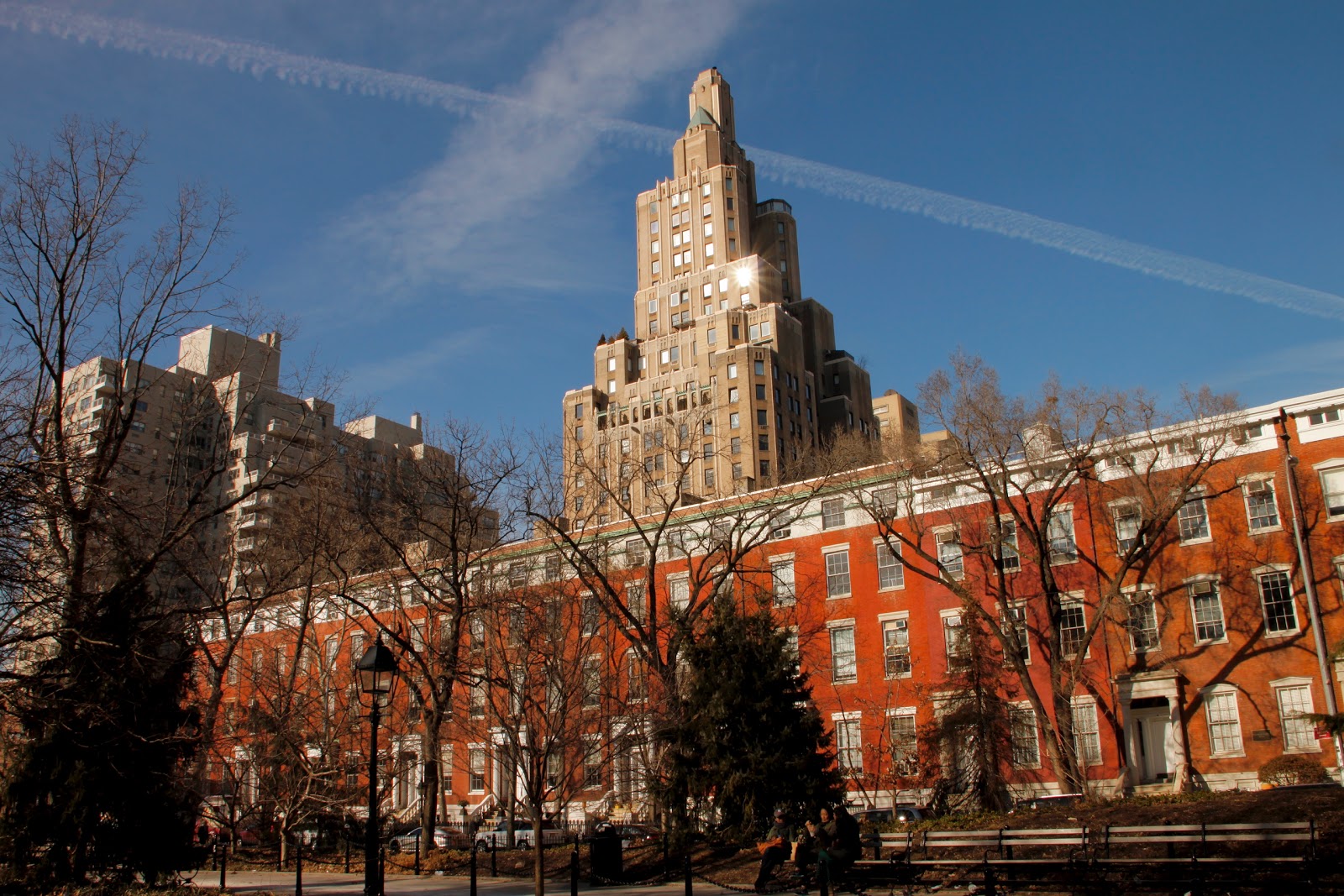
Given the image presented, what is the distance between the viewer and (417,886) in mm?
24219

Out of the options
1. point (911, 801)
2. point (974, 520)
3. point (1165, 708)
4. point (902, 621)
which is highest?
point (974, 520)

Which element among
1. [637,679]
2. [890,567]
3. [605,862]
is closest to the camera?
[605,862]

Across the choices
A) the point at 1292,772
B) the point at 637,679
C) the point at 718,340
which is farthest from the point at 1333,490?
the point at 718,340

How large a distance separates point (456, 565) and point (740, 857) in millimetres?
13435

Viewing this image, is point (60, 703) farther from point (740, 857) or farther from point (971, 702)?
point (971, 702)

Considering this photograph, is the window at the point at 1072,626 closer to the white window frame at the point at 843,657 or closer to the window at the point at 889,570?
the window at the point at 889,570

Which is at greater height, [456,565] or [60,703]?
[456,565]

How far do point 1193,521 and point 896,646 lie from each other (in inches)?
458

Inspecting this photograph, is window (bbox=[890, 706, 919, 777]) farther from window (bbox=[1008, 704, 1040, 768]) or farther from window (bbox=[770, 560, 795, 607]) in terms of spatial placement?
window (bbox=[770, 560, 795, 607])

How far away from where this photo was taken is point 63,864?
19.8 m

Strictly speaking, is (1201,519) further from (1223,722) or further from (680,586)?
(680,586)

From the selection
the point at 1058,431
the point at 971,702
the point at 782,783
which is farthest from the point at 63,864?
the point at 1058,431

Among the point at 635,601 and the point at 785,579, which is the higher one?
the point at 785,579

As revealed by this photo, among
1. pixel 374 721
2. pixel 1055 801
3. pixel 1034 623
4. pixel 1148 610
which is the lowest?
pixel 1055 801
